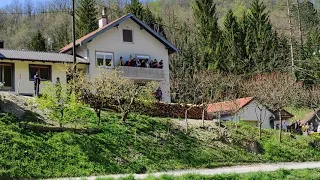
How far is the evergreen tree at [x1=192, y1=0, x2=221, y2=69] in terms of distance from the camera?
5294cm

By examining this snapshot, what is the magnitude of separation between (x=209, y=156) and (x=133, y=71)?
15.7 m

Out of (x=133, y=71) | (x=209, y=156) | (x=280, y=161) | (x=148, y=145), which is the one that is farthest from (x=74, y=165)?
(x=133, y=71)

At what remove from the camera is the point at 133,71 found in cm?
3706

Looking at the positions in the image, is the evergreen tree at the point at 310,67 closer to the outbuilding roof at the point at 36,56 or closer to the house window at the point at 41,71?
the outbuilding roof at the point at 36,56

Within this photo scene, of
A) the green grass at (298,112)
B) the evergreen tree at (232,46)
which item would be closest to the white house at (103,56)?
the evergreen tree at (232,46)

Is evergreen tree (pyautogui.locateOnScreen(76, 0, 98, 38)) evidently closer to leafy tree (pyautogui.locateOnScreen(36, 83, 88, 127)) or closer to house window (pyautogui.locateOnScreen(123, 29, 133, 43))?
house window (pyautogui.locateOnScreen(123, 29, 133, 43))

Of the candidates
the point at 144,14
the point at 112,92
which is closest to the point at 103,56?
the point at 112,92

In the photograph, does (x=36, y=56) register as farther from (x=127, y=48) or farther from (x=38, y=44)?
(x=38, y=44)

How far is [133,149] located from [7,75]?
616 inches

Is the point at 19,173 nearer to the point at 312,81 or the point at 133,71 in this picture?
the point at 133,71

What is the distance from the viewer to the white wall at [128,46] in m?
37.3

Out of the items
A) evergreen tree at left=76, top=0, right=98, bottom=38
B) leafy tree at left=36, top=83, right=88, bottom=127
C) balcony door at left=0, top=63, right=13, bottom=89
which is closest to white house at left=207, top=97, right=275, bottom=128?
leafy tree at left=36, top=83, right=88, bottom=127

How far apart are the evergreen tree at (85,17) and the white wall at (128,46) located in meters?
16.0

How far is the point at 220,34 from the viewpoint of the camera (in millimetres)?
56625
